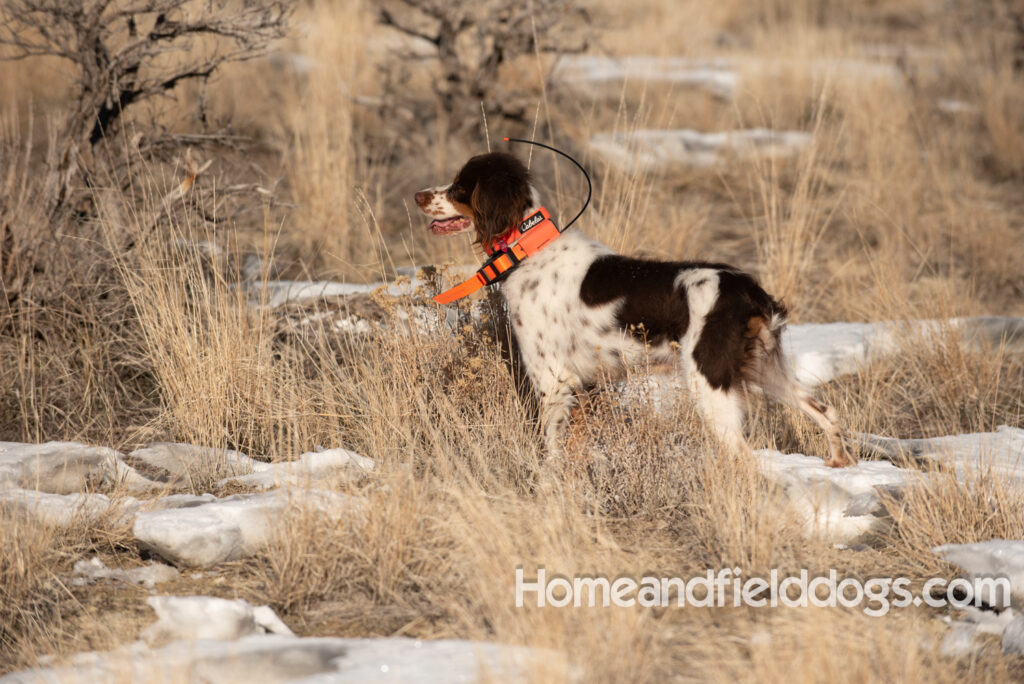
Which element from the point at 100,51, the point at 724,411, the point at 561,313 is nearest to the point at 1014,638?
the point at 724,411

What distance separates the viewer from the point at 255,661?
Answer: 266 cm

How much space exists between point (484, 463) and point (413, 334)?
730 millimetres

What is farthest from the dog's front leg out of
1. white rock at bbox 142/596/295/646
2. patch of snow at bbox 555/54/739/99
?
patch of snow at bbox 555/54/739/99

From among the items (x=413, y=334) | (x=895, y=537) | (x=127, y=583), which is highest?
(x=413, y=334)

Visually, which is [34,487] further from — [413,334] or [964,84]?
[964,84]

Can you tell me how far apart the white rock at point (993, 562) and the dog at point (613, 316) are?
2.15ft

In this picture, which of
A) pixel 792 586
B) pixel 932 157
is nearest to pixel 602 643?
pixel 792 586

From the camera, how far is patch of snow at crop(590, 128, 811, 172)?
855 centimetres

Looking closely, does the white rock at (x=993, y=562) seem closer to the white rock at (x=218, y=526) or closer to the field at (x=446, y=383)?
the field at (x=446, y=383)

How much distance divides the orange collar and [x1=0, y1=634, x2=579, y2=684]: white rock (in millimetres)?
1612

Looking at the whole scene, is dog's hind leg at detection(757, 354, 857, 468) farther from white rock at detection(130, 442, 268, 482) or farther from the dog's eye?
white rock at detection(130, 442, 268, 482)

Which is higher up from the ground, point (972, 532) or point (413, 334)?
point (413, 334)

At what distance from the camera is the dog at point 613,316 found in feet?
11.6
